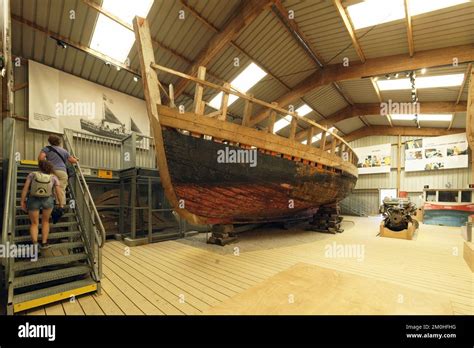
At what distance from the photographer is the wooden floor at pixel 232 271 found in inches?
81.7

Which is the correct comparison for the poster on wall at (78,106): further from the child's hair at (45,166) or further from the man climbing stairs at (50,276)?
the man climbing stairs at (50,276)

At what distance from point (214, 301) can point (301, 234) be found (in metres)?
3.98

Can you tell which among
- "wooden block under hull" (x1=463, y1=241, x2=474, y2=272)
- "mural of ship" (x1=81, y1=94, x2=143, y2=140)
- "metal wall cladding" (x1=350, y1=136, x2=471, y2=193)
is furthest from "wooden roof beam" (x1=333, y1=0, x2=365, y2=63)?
"metal wall cladding" (x1=350, y1=136, x2=471, y2=193)

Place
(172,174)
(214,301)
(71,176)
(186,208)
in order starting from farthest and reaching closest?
(71,176) < (186,208) < (172,174) < (214,301)

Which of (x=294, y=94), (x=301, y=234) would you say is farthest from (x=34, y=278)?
(x=294, y=94)

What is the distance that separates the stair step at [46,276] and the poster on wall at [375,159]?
45.5 feet

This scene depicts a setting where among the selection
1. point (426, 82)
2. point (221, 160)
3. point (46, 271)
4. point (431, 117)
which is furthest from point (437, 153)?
point (46, 271)

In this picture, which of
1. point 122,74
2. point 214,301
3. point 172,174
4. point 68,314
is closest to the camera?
point 68,314

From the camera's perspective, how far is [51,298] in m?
2.05

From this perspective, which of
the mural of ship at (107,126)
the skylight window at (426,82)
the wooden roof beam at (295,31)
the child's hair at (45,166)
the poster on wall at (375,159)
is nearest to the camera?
the child's hair at (45,166)

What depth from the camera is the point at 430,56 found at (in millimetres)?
5504

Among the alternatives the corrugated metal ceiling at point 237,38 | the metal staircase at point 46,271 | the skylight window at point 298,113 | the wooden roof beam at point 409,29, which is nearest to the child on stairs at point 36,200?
the metal staircase at point 46,271

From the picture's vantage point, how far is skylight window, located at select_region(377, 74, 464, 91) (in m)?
6.56

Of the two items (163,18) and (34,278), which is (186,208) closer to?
(34,278)
